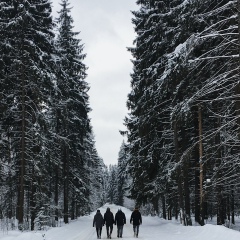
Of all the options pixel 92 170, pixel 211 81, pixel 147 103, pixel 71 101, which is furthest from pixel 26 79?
pixel 92 170

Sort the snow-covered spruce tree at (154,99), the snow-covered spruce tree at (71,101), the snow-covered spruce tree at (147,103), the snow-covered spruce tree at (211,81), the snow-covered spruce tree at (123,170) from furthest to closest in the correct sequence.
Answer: the snow-covered spruce tree at (123,170)
the snow-covered spruce tree at (71,101)
the snow-covered spruce tree at (147,103)
the snow-covered spruce tree at (154,99)
the snow-covered spruce tree at (211,81)

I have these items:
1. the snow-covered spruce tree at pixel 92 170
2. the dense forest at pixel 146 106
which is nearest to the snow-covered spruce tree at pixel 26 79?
the dense forest at pixel 146 106

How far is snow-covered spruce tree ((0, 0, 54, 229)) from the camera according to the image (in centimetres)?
1888

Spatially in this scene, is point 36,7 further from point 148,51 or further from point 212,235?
point 212,235

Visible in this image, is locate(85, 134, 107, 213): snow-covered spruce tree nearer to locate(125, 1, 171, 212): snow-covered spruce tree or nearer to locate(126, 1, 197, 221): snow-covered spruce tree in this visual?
locate(125, 1, 171, 212): snow-covered spruce tree

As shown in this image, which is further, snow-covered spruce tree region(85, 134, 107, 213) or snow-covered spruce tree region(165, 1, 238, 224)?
snow-covered spruce tree region(85, 134, 107, 213)

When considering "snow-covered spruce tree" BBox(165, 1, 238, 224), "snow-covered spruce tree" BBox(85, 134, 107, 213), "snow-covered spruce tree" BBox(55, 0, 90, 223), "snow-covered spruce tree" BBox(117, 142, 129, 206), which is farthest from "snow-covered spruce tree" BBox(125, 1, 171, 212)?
"snow-covered spruce tree" BBox(85, 134, 107, 213)

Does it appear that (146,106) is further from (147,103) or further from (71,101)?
(71,101)

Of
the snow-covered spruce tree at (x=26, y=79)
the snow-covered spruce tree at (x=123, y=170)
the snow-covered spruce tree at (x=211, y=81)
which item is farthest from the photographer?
the snow-covered spruce tree at (x=123, y=170)

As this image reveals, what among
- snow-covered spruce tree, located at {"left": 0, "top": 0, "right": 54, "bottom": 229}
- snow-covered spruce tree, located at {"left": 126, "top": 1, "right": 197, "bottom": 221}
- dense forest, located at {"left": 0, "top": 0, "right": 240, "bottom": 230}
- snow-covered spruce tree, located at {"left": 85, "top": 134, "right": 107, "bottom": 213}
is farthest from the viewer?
snow-covered spruce tree, located at {"left": 85, "top": 134, "right": 107, "bottom": 213}

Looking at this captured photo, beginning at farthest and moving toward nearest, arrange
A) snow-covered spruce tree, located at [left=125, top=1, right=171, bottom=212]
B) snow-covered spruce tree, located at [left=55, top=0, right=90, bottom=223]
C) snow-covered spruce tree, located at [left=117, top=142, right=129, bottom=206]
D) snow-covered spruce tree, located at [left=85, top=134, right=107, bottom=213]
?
snow-covered spruce tree, located at [left=117, top=142, right=129, bottom=206], snow-covered spruce tree, located at [left=85, top=134, right=107, bottom=213], snow-covered spruce tree, located at [left=55, top=0, right=90, bottom=223], snow-covered spruce tree, located at [left=125, top=1, right=171, bottom=212]

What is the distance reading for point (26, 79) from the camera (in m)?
20.3

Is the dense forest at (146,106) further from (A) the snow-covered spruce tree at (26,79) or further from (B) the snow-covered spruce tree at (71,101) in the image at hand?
(B) the snow-covered spruce tree at (71,101)

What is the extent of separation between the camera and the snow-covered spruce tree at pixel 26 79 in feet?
61.9
